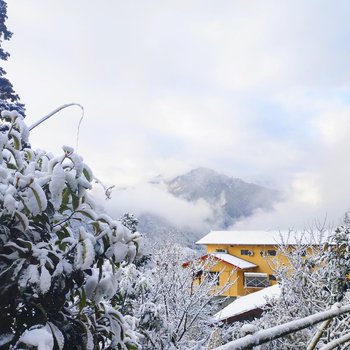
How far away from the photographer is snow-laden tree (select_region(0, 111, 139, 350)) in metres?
0.93

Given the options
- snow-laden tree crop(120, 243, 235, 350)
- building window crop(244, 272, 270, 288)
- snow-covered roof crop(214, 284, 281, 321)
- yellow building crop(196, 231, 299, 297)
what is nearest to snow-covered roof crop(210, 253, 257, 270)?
yellow building crop(196, 231, 299, 297)

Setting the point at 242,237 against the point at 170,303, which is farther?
the point at 242,237

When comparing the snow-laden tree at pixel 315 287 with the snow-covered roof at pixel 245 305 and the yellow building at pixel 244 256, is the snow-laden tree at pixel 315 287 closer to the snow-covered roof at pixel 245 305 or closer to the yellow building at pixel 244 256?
the snow-covered roof at pixel 245 305

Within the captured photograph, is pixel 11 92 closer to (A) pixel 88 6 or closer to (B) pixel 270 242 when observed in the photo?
(A) pixel 88 6

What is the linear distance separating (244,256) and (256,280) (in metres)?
3.08

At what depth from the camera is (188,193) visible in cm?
10831

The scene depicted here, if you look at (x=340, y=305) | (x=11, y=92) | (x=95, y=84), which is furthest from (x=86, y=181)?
(x=11, y=92)

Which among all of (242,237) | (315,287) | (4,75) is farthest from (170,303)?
(242,237)

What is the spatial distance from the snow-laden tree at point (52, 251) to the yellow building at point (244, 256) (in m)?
26.2

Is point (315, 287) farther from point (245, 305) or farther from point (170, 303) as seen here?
point (245, 305)

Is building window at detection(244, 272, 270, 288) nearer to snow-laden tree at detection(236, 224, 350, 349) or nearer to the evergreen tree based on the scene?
snow-laden tree at detection(236, 224, 350, 349)

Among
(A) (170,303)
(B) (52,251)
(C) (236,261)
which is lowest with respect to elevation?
(B) (52,251)

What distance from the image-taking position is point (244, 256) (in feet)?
104

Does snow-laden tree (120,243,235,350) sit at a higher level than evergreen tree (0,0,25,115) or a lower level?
lower
